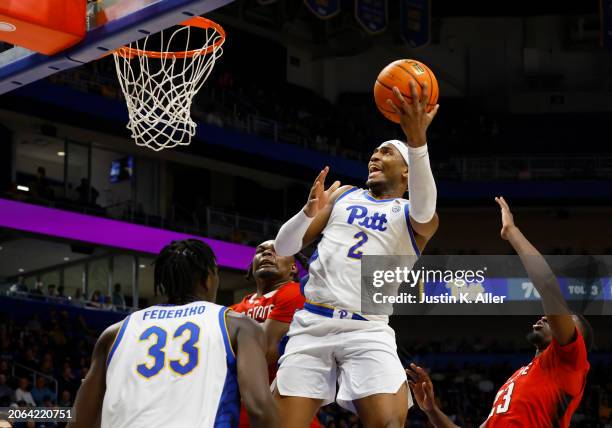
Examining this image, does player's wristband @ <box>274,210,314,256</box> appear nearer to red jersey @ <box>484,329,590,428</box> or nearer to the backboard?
the backboard

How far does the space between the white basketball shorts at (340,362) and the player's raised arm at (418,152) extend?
625 millimetres

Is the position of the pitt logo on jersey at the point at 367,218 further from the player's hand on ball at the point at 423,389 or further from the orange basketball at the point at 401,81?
the player's hand on ball at the point at 423,389

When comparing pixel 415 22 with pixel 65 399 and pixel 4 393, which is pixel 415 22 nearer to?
pixel 65 399

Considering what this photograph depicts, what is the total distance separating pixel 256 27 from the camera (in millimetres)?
28500

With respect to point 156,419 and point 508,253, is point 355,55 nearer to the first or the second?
point 508,253

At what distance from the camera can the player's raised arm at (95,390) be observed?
12.7 feet

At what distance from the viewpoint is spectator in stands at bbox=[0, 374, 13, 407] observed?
529 inches

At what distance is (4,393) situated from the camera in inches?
541

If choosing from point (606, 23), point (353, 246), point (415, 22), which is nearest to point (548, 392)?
point (353, 246)

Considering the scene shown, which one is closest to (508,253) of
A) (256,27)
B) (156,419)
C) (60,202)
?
(256,27)

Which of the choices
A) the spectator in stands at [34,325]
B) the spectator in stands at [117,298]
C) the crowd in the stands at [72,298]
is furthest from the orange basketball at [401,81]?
the spectator in stands at [117,298]

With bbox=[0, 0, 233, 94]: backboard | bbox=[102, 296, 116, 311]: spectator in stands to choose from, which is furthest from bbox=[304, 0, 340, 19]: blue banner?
bbox=[0, 0, 233, 94]: backboard

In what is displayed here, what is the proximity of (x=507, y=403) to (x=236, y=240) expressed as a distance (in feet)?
64.4

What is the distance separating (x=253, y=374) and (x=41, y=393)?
11726 millimetres
